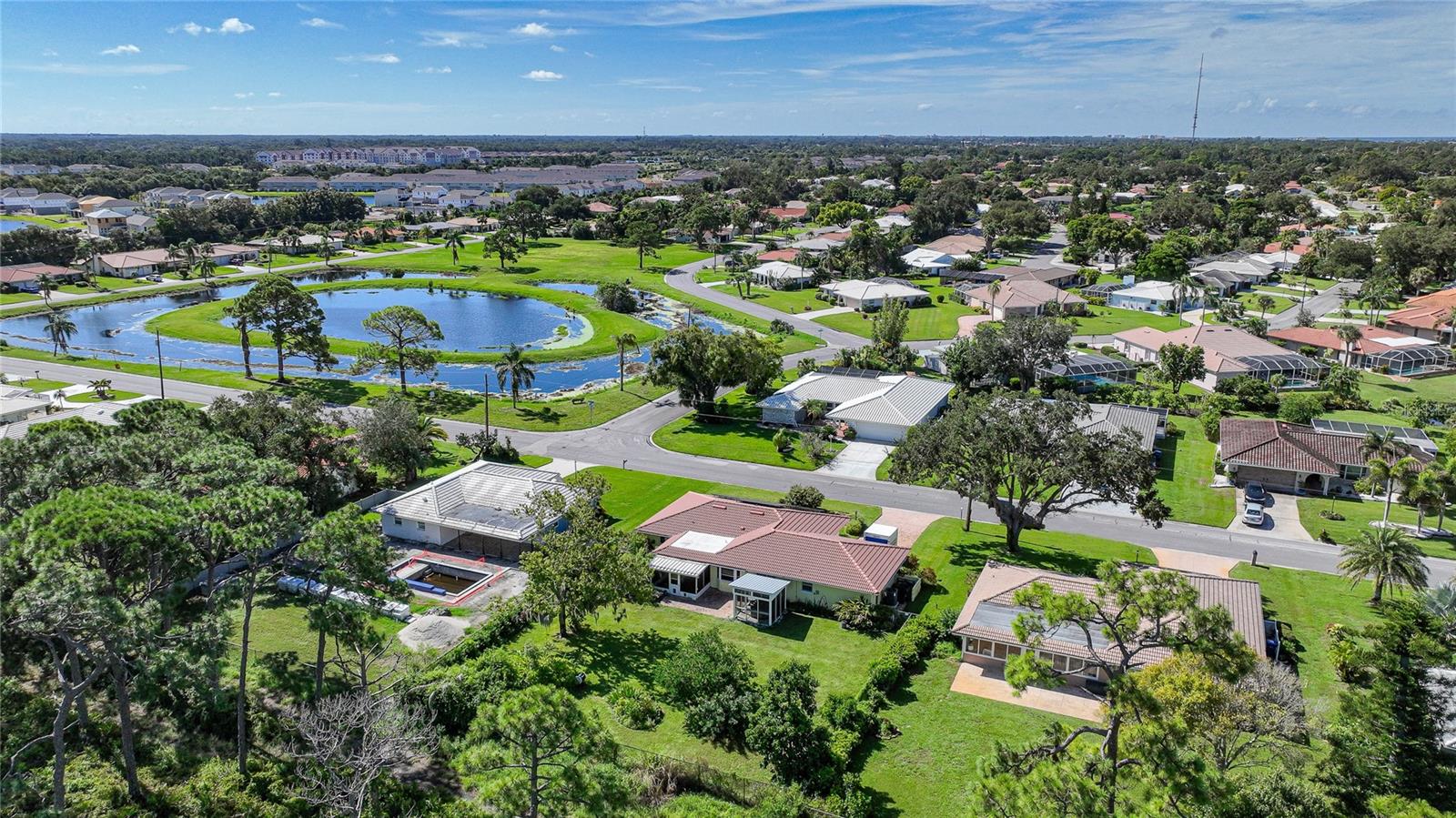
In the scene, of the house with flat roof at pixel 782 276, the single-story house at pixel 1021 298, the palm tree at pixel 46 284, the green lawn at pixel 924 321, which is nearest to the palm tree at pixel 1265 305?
the single-story house at pixel 1021 298

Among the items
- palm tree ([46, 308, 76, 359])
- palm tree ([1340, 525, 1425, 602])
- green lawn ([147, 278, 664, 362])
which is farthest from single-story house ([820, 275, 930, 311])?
palm tree ([46, 308, 76, 359])

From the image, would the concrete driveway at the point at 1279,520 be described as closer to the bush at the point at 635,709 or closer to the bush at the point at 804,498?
the bush at the point at 804,498

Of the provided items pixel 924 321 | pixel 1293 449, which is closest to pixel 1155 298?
pixel 924 321

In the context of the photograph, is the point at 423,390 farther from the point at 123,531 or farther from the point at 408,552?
the point at 123,531

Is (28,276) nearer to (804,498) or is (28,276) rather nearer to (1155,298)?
(804,498)

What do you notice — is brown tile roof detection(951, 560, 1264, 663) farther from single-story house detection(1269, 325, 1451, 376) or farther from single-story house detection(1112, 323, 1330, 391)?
single-story house detection(1269, 325, 1451, 376)

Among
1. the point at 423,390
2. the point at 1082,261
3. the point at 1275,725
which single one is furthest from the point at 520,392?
the point at 1082,261
